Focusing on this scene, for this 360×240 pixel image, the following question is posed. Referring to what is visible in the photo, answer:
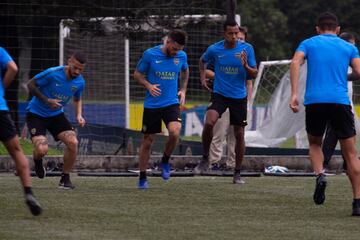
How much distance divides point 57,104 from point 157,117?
1.29 m

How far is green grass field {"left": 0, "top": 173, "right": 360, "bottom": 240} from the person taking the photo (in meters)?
9.32

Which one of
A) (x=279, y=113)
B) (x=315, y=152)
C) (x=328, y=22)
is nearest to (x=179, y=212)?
(x=315, y=152)

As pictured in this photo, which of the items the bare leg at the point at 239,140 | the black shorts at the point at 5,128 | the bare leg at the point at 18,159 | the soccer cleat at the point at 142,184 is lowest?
the soccer cleat at the point at 142,184

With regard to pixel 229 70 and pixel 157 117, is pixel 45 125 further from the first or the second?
pixel 229 70

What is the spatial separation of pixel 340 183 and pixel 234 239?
632 cm

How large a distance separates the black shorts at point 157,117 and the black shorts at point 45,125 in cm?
94

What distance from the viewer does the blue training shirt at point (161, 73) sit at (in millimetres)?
13898

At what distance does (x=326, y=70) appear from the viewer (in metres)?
11.0

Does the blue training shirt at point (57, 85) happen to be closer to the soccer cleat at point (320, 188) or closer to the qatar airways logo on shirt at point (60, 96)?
the qatar airways logo on shirt at point (60, 96)

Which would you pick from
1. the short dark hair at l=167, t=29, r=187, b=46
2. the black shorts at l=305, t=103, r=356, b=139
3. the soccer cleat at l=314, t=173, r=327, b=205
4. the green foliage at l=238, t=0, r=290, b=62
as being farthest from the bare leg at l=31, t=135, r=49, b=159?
the green foliage at l=238, t=0, r=290, b=62

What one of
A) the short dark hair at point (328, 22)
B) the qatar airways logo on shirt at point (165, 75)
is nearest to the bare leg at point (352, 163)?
the short dark hair at point (328, 22)

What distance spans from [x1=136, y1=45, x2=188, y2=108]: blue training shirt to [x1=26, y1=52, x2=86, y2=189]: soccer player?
0.82 metres

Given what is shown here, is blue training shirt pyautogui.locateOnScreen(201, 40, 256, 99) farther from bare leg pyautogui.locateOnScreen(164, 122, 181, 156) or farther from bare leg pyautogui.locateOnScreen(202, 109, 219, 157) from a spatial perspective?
bare leg pyautogui.locateOnScreen(164, 122, 181, 156)

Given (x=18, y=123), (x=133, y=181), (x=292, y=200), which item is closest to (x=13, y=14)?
(x=18, y=123)
